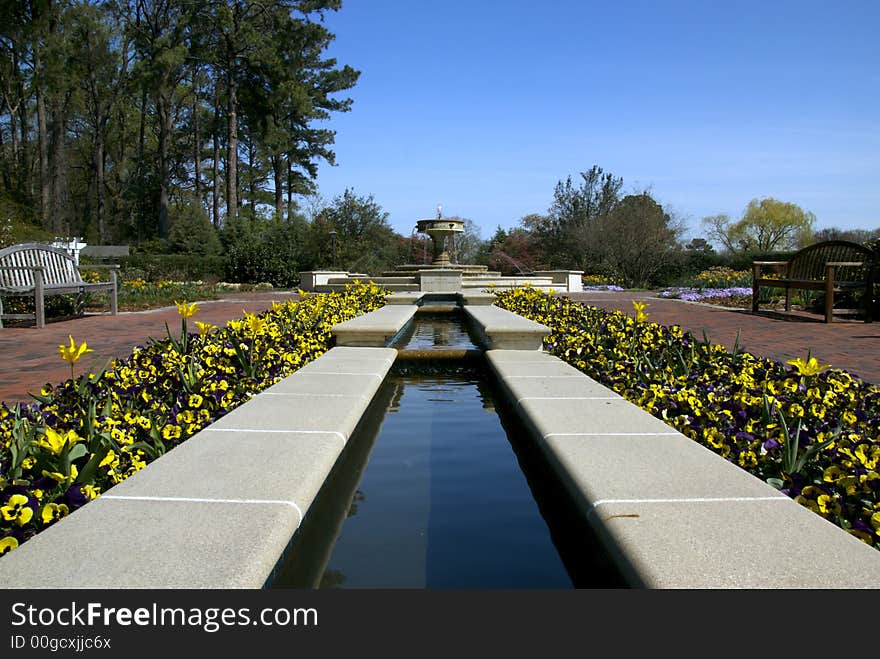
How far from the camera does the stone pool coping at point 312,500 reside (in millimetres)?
1698

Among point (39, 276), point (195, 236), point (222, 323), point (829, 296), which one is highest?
point (195, 236)

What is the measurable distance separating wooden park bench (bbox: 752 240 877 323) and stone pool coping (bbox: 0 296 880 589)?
7.66m

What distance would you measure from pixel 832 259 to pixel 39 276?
39.6 feet

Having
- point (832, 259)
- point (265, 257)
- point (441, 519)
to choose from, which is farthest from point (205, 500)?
point (265, 257)

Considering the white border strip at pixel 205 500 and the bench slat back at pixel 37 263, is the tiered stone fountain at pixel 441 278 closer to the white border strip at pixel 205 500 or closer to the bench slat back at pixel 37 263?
the bench slat back at pixel 37 263

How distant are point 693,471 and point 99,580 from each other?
2.04 metres

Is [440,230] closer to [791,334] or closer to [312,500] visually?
[791,334]

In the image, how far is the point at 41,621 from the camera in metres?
1.54

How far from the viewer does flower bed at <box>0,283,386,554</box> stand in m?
2.35

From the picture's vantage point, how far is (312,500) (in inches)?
93.9

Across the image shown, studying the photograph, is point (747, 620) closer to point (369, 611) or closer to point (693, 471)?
Result: point (369, 611)

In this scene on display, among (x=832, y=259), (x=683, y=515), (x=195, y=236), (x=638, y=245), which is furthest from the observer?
(x=195, y=236)

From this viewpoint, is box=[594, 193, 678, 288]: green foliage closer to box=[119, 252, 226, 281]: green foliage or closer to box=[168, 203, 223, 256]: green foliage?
box=[119, 252, 226, 281]: green foliage

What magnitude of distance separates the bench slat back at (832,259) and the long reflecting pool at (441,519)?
8.59 m
